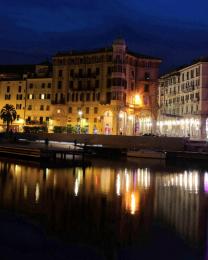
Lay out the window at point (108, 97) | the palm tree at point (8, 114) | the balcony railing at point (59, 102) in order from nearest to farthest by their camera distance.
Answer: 1. the window at point (108, 97)
2. the balcony railing at point (59, 102)
3. the palm tree at point (8, 114)

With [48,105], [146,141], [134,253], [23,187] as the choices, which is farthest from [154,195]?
[48,105]

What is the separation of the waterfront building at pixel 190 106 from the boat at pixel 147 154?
3265cm

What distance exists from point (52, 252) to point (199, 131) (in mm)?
99366

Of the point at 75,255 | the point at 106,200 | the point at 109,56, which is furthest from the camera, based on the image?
the point at 109,56

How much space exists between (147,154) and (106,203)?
47640mm

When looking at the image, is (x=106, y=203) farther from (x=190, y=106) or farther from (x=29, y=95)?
(x=190, y=106)

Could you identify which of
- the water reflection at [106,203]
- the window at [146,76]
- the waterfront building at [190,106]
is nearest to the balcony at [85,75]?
the window at [146,76]

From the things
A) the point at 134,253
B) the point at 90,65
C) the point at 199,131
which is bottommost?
the point at 134,253

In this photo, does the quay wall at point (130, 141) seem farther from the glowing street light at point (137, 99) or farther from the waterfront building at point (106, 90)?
the glowing street light at point (137, 99)

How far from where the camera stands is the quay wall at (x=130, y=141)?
81.2 meters

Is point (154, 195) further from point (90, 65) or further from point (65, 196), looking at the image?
point (90, 65)

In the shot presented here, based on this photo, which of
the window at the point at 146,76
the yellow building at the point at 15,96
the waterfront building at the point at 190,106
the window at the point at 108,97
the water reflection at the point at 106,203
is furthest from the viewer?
the yellow building at the point at 15,96

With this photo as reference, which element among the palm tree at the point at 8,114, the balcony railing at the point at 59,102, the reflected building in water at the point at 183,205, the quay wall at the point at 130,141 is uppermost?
the balcony railing at the point at 59,102

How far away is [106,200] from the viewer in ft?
98.2
